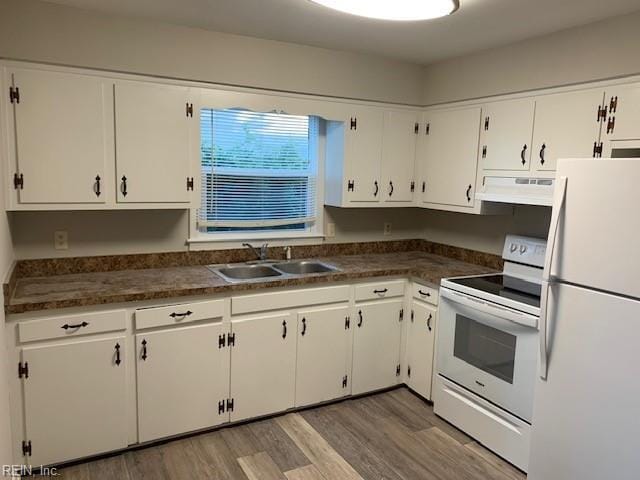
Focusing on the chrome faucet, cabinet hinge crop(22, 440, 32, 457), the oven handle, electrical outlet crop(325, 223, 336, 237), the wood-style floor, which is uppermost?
electrical outlet crop(325, 223, 336, 237)

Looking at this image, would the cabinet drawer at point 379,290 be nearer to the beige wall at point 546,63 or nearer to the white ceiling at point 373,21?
the beige wall at point 546,63

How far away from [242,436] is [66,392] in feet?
3.26

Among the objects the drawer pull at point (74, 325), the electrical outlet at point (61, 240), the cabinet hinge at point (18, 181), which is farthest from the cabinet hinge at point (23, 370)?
the cabinet hinge at point (18, 181)

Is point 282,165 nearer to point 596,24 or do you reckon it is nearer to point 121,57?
point 121,57

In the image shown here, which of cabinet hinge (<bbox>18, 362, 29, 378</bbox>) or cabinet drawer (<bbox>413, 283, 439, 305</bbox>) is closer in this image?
cabinet hinge (<bbox>18, 362, 29, 378</bbox>)

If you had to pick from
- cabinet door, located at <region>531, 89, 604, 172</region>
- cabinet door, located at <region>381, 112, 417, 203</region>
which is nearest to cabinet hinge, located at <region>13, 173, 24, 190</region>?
cabinet door, located at <region>381, 112, 417, 203</region>

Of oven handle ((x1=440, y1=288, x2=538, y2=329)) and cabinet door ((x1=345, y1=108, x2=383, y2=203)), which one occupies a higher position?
cabinet door ((x1=345, y1=108, x2=383, y2=203))

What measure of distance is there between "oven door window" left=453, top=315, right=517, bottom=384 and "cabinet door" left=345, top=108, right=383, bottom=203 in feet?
3.73

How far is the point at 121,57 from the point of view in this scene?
8.78 ft

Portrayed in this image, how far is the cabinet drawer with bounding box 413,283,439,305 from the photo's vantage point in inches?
125

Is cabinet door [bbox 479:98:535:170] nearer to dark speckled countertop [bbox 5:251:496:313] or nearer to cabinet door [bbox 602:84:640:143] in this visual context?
cabinet door [bbox 602:84:640:143]

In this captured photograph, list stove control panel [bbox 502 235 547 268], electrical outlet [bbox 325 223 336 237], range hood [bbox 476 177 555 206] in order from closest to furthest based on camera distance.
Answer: range hood [bbox 476 177 555 206], stove control panel [bbox 502 235 547 268], electrical outlet [bbox 325 223 336 237]

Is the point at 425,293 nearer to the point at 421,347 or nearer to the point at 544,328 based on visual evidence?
the point at 421,347

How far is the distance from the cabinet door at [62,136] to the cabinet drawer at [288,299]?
97cm
